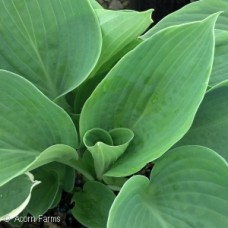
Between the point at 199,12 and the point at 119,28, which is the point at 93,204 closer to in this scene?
the point at 119,28

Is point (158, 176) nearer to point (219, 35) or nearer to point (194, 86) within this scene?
point (194, 86)

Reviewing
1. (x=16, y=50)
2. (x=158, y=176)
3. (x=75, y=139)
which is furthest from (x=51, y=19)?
(x=158, y=176)

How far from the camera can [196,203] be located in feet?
2.16

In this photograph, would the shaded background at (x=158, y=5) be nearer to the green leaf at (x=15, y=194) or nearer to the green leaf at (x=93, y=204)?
the green leaf at (x=93, y=204)

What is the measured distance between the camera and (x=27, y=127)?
2.30ft

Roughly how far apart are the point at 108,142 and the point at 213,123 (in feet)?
0.57

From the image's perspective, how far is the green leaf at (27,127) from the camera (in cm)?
66

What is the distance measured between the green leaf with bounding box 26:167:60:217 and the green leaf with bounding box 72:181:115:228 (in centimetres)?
5

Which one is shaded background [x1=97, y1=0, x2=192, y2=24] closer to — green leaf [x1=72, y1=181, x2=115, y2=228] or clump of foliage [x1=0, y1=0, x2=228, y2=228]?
clump of foliage [x1=0, y1=0, x2=228, y2=228]

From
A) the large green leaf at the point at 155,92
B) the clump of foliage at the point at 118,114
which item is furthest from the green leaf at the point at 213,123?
the large green leaf at the point at 155,92

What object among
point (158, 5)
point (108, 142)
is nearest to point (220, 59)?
point (108, 142)

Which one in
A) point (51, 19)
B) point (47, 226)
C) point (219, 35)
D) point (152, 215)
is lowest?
point (47, 226)

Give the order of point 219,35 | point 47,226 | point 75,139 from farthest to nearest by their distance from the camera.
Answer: point 47,226, point 219,35, point 75,139

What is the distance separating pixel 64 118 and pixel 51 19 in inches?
6.7
